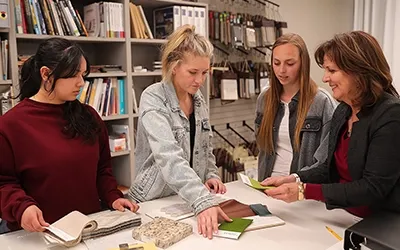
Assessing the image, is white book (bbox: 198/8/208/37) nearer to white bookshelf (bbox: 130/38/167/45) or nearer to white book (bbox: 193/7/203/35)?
white book (bbox: 193/7/203/35)

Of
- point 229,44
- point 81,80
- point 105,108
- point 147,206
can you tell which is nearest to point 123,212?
point 147,206

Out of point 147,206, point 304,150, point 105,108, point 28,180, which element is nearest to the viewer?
point 28,180

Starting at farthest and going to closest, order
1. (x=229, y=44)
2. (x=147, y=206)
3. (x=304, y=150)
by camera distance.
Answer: (x=229, y=44)
(x=304, y=150)
(x=147, y=206)

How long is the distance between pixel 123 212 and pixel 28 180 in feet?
1.24

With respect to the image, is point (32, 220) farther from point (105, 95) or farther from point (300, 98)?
point (105, 95)

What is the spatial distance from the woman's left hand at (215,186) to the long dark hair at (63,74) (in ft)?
1.78

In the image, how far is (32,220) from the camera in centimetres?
127

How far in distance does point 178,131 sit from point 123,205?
37cm

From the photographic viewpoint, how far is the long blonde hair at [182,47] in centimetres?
159

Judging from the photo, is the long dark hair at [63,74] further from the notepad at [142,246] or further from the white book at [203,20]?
the white book at [203,20]

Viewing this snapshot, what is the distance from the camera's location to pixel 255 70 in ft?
13.4

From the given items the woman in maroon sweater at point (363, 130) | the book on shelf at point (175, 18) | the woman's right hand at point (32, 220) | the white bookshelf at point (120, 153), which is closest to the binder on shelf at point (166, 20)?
the book on shelf at point (175, 18)

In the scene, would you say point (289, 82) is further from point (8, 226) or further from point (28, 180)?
point (8, 226)

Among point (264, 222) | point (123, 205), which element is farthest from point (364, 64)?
point (123, 205)
